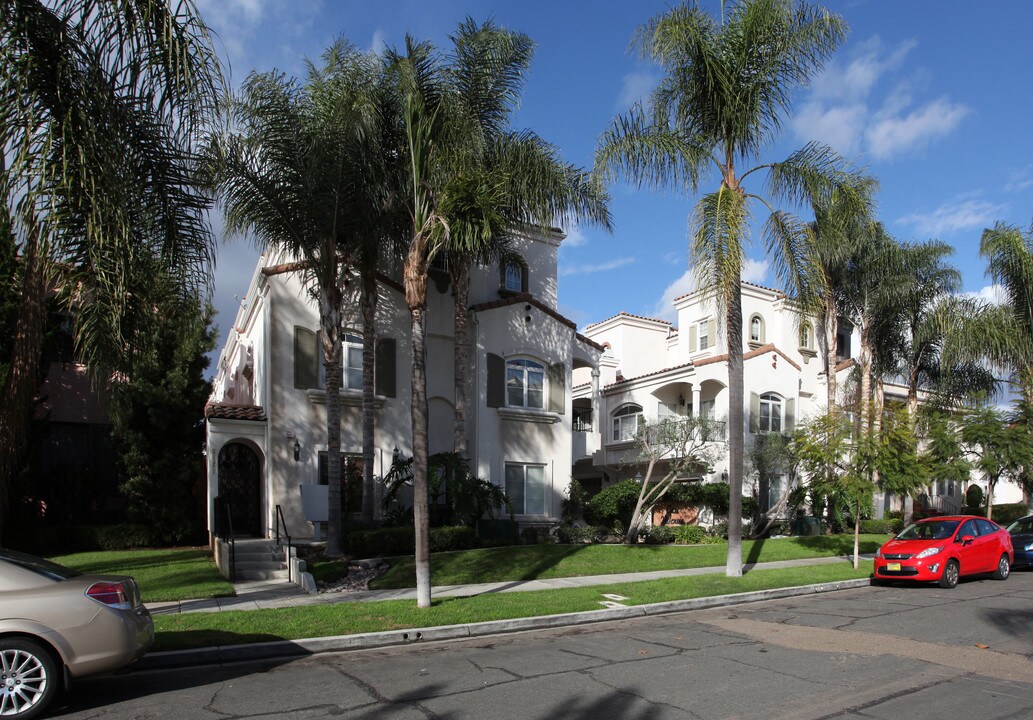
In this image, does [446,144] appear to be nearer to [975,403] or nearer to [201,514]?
[201,514]

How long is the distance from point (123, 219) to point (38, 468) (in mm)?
14789

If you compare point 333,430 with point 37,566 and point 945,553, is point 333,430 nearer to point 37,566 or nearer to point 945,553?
point 37,566

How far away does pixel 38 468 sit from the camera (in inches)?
797

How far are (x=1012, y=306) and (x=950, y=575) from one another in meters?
17.3

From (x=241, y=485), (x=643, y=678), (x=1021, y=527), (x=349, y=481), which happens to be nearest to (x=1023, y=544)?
(x=1021, y=527)

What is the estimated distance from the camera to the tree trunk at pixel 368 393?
59.5 ft

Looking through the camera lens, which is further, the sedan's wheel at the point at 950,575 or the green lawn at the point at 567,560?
the green lawn at the point at 567,560

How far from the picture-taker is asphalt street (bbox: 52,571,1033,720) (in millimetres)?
6801

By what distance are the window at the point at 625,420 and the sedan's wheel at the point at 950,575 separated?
15555 millimetres

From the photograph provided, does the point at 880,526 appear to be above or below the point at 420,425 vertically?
below

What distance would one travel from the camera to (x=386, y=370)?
2077cm

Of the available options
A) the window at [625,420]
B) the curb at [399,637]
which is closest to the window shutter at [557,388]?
the window at [625,420]

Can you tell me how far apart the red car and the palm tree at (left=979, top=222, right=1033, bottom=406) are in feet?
40.4

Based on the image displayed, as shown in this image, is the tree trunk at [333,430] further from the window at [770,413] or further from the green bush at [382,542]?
the window at [770,413]
